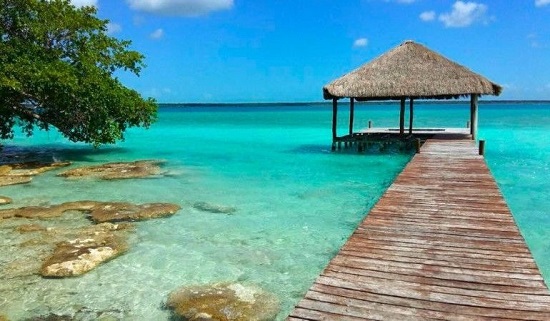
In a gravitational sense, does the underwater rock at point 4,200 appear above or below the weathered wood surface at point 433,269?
below

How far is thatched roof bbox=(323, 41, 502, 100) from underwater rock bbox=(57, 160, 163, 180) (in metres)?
6.08

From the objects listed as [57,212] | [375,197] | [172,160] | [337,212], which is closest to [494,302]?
[337,212]

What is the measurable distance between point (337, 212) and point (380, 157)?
6.91 metres

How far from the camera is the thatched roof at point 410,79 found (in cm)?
1390

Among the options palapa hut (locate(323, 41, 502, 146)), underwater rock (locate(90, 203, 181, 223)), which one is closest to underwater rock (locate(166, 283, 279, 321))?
underwater rock (locate(90, 203, 181, 223))

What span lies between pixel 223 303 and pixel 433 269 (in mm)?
2026

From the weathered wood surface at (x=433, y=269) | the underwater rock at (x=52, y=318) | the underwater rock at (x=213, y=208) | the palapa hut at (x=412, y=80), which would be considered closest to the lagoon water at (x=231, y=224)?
the underwater rock at (x=52, y=318)

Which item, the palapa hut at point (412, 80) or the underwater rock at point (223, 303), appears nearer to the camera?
the underwater rock at point (223, 303)

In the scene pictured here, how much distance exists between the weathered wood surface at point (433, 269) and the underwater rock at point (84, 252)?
313 cm

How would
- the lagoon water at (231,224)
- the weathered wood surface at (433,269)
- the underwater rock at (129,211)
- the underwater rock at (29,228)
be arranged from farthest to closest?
the underwater rock at (129,211)
the underwater rock at (29,228)
the lagoon water at (231,224)
the weathered wood surface at (433,269)

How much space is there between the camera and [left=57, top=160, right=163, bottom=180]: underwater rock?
11805 mm

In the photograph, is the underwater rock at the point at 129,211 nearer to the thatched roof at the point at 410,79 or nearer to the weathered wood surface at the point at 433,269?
the weathered wood surface at the point at 433,269

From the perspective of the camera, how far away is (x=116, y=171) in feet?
40.7

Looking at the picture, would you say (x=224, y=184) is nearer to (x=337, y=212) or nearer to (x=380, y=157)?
(x=337, y=212)
